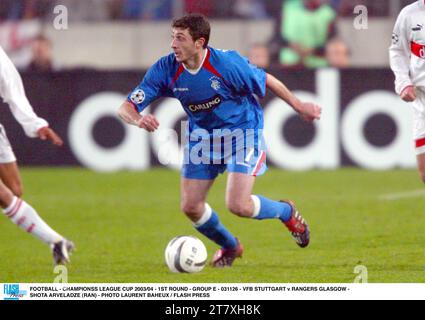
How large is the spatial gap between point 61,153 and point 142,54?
2.26m

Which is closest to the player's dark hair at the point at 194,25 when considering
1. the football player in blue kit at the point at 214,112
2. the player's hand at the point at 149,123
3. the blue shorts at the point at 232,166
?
the football player in blue kit at the point at 214,112

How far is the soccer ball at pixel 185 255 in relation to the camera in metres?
8.40

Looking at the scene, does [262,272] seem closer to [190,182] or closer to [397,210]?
[190,182]

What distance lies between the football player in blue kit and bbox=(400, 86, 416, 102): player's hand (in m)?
0.69

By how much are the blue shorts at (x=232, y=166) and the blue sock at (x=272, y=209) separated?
8.2 inches

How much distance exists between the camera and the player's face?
830 cm

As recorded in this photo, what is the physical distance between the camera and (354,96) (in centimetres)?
1512

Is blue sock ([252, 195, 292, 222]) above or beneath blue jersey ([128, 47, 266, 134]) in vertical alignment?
beneath

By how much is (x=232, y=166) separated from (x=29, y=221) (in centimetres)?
162

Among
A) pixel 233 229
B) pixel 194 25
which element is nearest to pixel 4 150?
pixel 194 25

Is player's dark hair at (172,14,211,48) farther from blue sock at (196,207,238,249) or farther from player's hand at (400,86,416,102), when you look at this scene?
player's hand at (400,86,416,102)

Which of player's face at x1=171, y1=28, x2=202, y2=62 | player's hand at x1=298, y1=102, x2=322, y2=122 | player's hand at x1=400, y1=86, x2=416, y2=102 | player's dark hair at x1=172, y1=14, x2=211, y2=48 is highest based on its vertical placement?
player's dark hair at x1=172, y1=14, x2=211, y2=48

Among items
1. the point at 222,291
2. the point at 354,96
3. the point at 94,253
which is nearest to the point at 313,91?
the point at 354,96

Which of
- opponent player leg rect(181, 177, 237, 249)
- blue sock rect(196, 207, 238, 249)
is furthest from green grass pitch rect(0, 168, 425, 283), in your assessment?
opponent player leg rect(181, 177, 237, 249)
